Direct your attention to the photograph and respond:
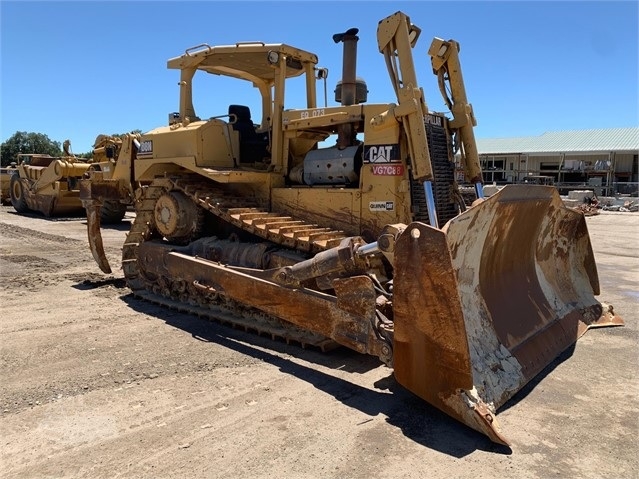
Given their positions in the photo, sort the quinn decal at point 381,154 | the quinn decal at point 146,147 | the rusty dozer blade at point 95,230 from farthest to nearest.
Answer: the rusty dozer blade at point 95,230
the quinn decal at point 146,147
the quinn decal at point 381,154

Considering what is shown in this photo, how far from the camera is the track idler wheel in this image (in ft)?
20.6

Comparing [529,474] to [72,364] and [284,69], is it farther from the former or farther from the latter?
[284,69]

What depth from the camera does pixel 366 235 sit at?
5297 mm

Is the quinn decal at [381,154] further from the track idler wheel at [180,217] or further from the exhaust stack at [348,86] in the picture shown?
the track idler wheel at [180,217]

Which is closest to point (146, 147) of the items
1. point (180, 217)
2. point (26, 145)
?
point (180, 217)

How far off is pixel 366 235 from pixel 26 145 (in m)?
65.1

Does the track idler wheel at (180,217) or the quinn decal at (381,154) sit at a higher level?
the quinn decal at (381,154)

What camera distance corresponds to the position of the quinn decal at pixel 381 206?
5.16m

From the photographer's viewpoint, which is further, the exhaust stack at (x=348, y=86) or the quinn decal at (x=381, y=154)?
the exhaust stack at (x=348, y=86)

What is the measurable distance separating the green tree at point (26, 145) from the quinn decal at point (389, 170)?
6158 centimetres

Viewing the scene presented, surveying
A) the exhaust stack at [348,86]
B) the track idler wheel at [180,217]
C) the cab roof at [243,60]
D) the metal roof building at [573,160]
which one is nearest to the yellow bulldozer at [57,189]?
the cab roof at [243,60]

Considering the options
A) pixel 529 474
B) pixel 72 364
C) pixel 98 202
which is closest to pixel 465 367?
pixel 529 474

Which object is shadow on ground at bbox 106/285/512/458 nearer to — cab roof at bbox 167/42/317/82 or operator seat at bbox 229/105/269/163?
operator seat at bbox 229/105/269/163

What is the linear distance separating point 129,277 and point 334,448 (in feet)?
15.2
